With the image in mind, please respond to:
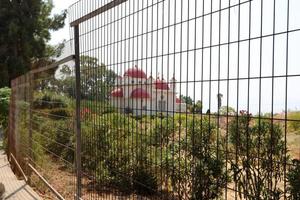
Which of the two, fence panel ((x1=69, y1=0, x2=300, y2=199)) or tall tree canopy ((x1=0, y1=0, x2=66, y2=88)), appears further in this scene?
tall tree canopy ((x1=0, y1=0, x2=66, y2=88))

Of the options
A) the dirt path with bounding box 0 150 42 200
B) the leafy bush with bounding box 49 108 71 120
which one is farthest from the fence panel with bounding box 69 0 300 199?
the dirt path with bounding box 0 150 42 200

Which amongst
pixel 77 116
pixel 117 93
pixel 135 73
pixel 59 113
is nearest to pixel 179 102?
pixel 135 73

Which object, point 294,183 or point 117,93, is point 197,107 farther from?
point 117,93

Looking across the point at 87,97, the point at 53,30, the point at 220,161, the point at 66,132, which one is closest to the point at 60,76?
the point at 66,132

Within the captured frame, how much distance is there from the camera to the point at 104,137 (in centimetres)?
521

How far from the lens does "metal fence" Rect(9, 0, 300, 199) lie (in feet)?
9.34

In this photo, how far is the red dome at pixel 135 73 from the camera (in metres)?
4.10

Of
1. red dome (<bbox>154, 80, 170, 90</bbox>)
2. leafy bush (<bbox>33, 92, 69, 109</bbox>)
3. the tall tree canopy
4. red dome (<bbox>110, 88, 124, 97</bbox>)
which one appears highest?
the tall tree canopy

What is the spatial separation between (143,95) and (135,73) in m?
0.27

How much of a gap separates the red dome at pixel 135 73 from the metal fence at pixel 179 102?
0.01 metres

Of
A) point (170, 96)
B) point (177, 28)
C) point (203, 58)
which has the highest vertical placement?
point (177, 28)

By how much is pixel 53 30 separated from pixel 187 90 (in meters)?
36.0

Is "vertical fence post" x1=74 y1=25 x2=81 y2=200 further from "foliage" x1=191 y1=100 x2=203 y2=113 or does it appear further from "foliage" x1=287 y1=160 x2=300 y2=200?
"foliage" x1=287 y1=160 x2=300 y2=200

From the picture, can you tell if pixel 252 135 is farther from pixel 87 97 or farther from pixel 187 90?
pixel 87 97
